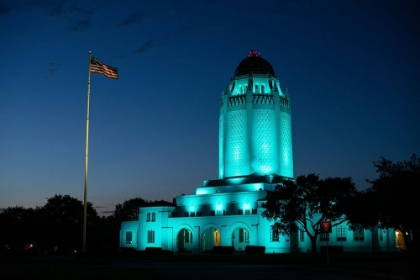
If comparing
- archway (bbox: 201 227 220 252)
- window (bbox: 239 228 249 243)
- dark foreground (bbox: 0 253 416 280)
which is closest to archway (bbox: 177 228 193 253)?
archway (bbox: 201 227 220 252)

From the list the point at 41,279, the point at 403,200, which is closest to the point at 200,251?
the point at 403,200

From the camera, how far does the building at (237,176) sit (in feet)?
282

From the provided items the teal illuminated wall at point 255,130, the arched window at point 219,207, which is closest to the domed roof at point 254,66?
the teal illuminated wall at point 255,130

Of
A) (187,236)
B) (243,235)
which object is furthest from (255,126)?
(187,236)

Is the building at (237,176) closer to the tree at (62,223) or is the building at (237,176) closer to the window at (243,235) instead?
the window at (243,235)

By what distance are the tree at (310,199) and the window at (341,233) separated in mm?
11035

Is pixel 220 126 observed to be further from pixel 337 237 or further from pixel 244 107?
pixel 337 237

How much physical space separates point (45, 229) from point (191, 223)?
24.8 m

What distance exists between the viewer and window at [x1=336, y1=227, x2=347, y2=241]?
259 ft

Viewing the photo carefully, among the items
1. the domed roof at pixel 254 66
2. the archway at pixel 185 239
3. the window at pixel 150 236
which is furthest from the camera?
the domed roof at pixel 254 66

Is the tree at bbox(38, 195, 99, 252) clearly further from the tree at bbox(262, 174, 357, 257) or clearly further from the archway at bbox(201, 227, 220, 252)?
the tree at bbox(262, 174, 357, 257)

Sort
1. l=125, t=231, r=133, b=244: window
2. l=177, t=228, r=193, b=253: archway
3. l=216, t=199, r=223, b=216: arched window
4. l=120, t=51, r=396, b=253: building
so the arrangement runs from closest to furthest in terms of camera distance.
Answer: l=120, t=51, r=396, b=253: building
l=216, t=199, r=223, b=216: arched window
l=177, t=228, r=193, b=253: archway
l=125, t=231, r=133, b=244: window

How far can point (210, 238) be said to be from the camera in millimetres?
90938

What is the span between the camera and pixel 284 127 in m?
94.2
